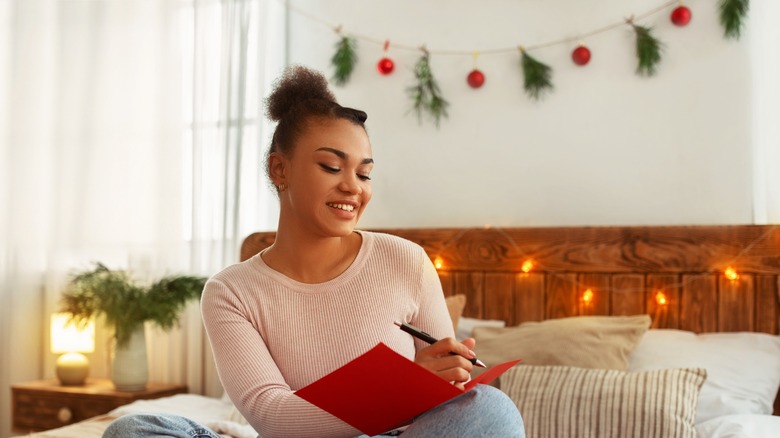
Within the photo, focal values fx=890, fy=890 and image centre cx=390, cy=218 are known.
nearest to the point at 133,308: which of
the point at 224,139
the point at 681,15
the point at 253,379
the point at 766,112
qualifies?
the point at 224,139

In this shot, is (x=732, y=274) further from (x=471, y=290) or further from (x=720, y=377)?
(x=471, y=290)

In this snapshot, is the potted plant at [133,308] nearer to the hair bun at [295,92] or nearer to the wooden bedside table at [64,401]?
the wooden bedside table at [64,401]

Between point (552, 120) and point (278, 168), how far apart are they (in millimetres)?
1498

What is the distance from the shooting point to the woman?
154cm

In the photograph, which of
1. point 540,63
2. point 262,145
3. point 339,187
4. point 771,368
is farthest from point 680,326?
point 262,145

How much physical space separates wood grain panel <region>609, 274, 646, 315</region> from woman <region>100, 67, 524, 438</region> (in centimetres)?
120

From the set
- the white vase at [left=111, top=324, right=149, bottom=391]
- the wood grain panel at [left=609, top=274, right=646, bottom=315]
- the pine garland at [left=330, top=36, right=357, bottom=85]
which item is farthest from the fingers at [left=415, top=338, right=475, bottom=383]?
the white vase at [left=111, top=324, right=149, bottom=391]

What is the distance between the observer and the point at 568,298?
280 cm

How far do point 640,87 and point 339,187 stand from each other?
1587mm

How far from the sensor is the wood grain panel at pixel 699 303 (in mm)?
2629

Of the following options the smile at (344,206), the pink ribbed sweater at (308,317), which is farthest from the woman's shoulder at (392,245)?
the smile at (344,206)

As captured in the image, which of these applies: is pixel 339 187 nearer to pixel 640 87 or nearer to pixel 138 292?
pixel 640 87

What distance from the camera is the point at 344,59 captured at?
3.32 meters

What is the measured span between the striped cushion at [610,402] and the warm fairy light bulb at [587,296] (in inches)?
20.5
